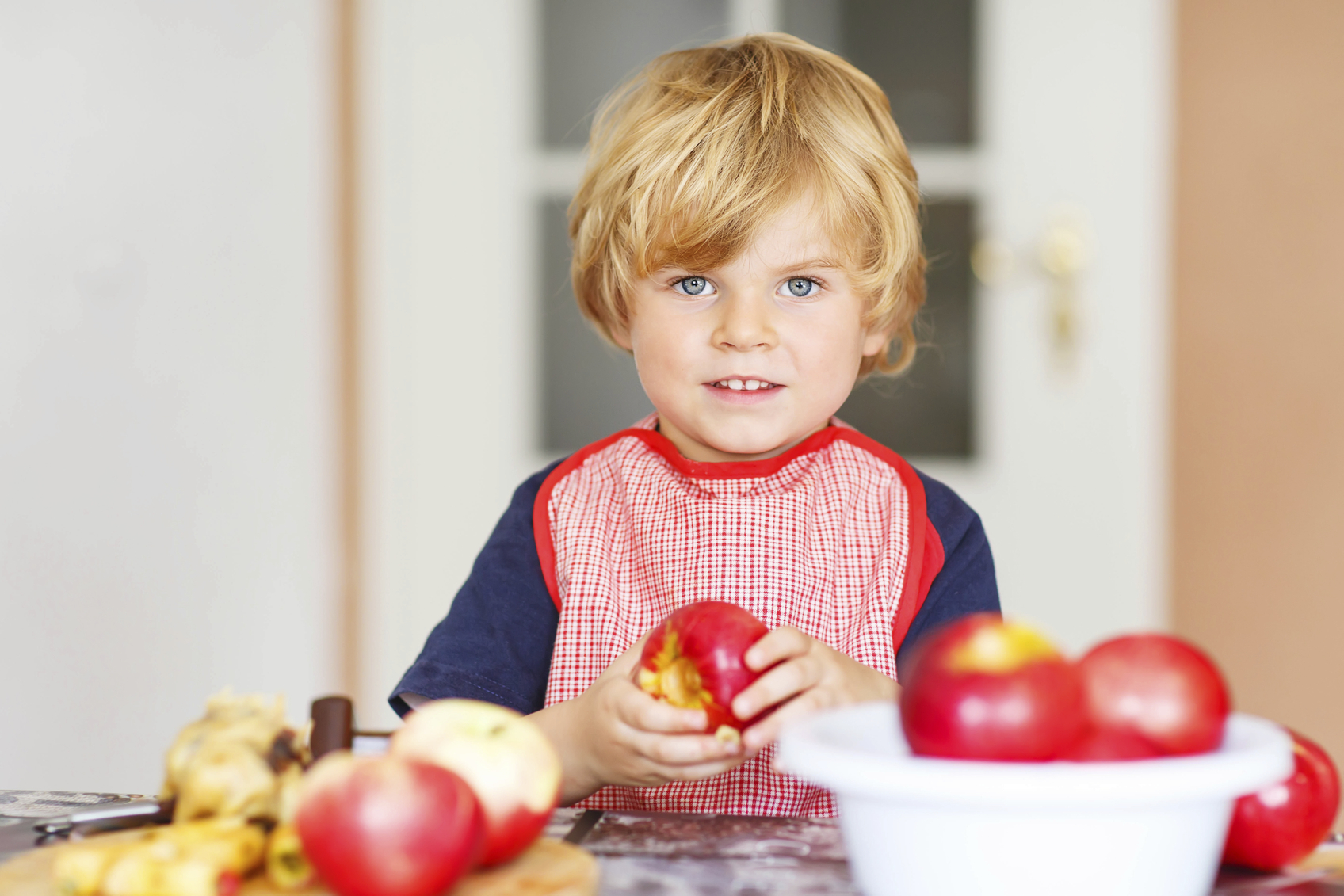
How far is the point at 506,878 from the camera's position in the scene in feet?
1.74

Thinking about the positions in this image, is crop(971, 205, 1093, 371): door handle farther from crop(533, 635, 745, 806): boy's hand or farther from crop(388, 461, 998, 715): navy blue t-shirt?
crop(533, 635, 745, 806): boy's hand

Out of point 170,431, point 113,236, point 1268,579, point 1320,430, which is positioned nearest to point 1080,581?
point 1268,579

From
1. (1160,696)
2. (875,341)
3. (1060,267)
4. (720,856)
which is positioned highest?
(1060,267)

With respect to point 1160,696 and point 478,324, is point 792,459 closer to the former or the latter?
point 1160,696

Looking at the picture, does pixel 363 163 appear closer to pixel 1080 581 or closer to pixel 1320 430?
pixel 1080 581

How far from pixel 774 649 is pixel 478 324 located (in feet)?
5.17

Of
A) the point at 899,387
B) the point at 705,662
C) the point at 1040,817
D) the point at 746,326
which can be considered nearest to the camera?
the point at 1040,817

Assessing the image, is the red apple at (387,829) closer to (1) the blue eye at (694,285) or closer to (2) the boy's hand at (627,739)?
(2) the boy's hand at (627,739)

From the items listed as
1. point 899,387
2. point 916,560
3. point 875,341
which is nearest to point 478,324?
point 899,387

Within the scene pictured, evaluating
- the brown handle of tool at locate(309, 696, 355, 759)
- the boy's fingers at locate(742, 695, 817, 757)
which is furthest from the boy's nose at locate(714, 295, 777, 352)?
the brown handle of tool at locate(309, 696, 355, 759)

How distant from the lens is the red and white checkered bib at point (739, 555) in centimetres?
97

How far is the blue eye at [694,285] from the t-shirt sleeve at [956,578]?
275 millimetres

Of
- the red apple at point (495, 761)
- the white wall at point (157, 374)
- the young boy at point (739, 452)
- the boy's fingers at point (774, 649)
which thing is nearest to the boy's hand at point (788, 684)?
the boy's fingers at point (774, 649)

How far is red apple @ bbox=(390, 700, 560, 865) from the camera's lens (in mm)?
541
